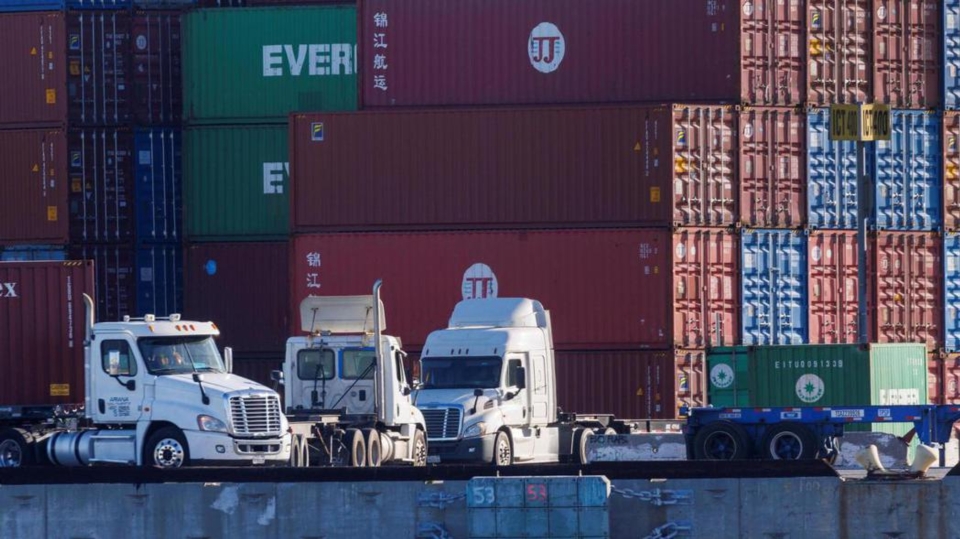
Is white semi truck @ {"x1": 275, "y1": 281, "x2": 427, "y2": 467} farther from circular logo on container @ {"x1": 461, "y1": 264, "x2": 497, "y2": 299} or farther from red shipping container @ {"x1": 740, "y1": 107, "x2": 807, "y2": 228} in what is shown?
red shipping container @ {"x1": 740, "y1": 107, "x2": 807, "y2": 228}

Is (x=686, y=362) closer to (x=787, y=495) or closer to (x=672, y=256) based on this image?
(x=672, y=256)

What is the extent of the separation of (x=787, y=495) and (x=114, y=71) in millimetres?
Result: 22772

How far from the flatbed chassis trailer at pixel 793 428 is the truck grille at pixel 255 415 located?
7.58m

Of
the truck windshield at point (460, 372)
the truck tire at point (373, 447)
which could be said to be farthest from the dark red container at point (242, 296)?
the truck tire at point (373, 447)

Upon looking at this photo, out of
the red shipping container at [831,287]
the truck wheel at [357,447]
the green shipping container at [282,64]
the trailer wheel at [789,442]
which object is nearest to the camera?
the truck wheel at [357,447]

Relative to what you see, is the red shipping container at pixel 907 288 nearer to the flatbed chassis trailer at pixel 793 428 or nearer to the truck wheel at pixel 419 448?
the flatbed chassis trailer at pixel 793 428

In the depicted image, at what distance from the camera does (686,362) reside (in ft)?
105

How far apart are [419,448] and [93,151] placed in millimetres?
14646

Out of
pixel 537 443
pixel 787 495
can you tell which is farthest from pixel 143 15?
pixel 787 495

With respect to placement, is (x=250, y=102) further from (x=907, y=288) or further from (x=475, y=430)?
(x=907, y=288)

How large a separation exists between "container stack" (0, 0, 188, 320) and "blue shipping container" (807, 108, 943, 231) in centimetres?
1387

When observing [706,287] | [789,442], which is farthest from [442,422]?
[706,287]

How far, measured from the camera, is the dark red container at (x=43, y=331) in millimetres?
24188

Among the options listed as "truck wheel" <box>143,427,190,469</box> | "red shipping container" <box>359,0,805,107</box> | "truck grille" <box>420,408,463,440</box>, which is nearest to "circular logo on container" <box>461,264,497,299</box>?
"red shipping container" <box>359,0,805,107</box>
